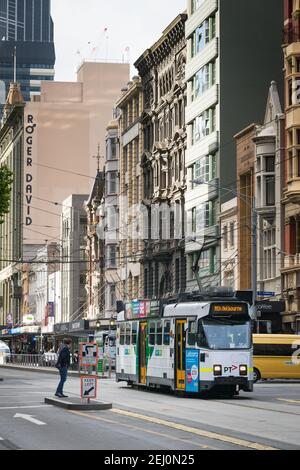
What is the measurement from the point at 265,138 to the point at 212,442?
4707cm

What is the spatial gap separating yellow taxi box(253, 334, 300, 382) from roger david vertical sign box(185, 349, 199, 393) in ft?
56.5

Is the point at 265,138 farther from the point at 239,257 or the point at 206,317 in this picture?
the point at 206,317

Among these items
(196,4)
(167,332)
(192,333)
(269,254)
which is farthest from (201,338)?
(196,4)

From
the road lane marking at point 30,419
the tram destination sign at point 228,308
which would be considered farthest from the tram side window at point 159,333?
the road lane marking at point 30,419

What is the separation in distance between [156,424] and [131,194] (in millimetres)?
75057

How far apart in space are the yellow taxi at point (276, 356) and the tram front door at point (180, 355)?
53.9 feet

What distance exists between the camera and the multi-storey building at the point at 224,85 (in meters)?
79.1

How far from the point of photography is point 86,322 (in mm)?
91125

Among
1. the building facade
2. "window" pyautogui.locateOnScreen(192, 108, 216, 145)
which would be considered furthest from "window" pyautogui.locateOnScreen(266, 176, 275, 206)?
the building facade

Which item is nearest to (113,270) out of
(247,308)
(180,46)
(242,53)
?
(180,46)

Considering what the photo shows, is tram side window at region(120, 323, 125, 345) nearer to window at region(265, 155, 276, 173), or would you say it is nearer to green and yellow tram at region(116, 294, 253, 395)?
green and yellow tram at region(116, 294, 253, 395)

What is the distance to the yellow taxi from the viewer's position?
57509mm

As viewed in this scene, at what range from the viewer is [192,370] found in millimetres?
39969

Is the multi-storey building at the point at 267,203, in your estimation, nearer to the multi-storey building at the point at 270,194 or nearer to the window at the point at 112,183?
the multi-storey building at the point at 270,194
